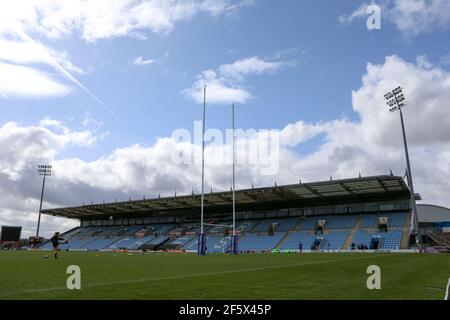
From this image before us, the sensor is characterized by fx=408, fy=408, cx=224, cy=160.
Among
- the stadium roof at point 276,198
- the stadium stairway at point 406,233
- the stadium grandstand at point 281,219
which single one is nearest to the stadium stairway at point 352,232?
the stadium grandstand at point 281,219

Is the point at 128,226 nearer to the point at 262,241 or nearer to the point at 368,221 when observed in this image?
the point at 262,241

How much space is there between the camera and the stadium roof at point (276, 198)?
59969mm

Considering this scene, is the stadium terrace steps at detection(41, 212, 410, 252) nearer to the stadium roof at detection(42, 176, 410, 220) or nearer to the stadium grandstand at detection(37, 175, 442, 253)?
the stadium grandstand at detection(37, 175, 442, 253)

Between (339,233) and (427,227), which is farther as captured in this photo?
(427,227)

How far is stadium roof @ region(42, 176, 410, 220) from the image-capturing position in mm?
59969

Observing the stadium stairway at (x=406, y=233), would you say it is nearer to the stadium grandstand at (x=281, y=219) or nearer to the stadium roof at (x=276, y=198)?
the stadium grandstand at (x=281, y=219)

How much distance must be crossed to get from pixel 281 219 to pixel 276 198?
5.02 meters

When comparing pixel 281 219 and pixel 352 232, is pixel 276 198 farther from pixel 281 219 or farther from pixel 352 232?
pixel 352 232

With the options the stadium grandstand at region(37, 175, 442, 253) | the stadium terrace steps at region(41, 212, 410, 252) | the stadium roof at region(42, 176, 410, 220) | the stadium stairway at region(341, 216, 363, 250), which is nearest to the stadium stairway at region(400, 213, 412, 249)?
the stadium terrace steps at region(41, 212, 410, 252)

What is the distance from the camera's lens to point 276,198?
72.1 metres
